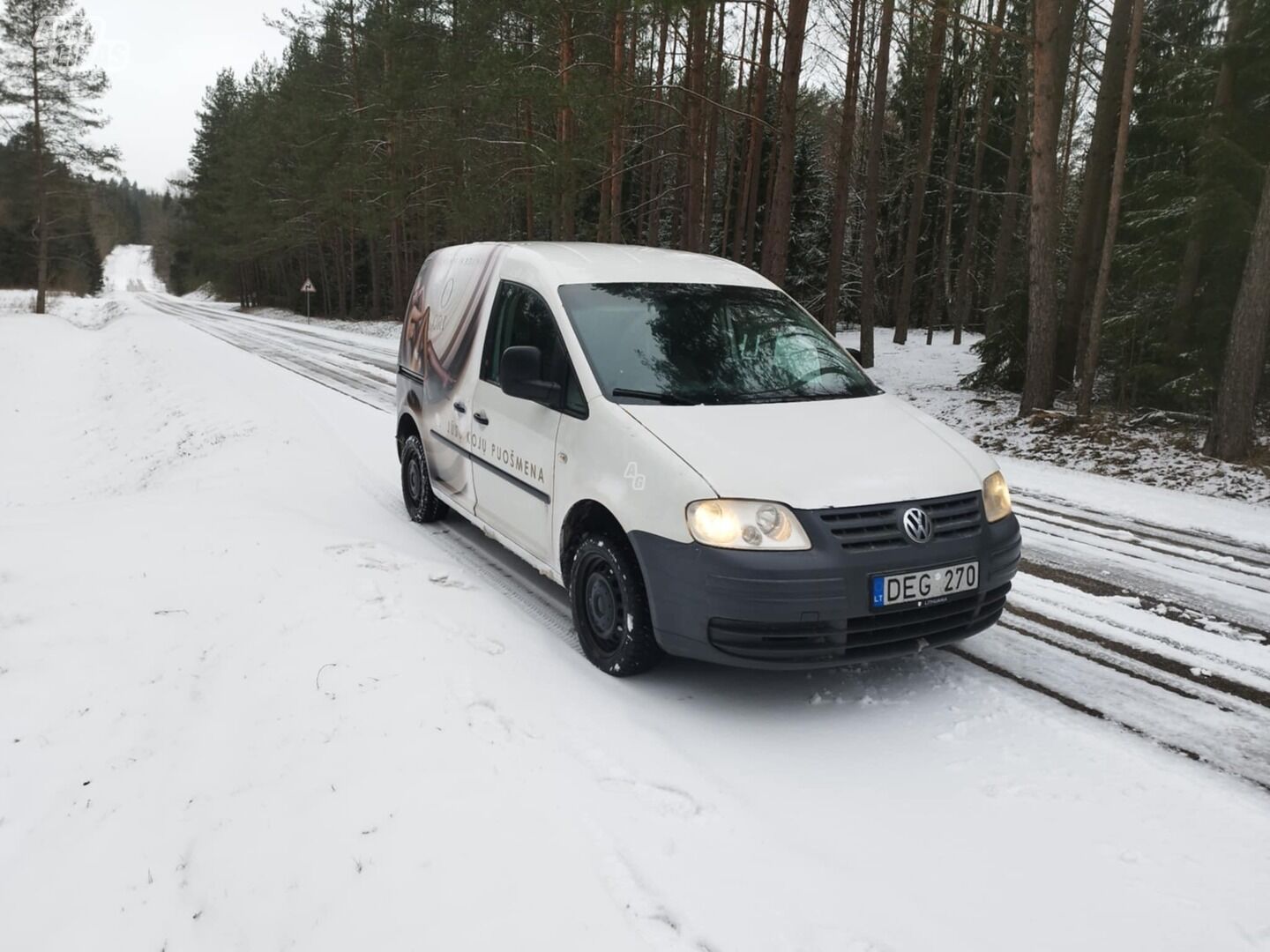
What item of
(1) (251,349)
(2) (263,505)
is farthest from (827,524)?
(1) (251,349)

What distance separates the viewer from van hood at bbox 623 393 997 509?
3.60 metres

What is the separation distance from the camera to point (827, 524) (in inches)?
139

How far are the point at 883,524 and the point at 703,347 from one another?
1581 millimetres

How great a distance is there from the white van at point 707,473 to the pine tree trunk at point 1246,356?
697 centimetres

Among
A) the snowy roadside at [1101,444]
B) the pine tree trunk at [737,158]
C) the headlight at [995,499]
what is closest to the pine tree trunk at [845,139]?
the pine tree trunk at [737,158]

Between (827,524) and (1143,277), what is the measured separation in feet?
46.6

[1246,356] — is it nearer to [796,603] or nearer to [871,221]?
[796,603]

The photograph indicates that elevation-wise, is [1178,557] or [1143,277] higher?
[1143,277]

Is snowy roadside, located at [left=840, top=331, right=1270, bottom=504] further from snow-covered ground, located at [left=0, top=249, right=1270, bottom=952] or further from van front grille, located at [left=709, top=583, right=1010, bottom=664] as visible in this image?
van front grille, located at [left=709, top=583, right=1010, bottom=664]

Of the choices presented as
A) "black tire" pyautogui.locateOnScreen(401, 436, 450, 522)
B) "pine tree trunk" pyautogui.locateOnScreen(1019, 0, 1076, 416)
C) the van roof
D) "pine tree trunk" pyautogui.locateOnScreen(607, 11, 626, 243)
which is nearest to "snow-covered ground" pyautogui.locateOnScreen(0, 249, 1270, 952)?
"black tire" pyautogui.locateOnScreen(401, 436, 450, 522)

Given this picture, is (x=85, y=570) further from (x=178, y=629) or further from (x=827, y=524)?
(x=827, y=524)

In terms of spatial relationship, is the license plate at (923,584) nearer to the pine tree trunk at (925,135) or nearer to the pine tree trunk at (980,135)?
the pine tree trunk at (925,135)

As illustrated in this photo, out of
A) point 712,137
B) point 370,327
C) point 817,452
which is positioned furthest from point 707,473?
point 370,327

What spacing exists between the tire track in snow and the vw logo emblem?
3.62 ft
